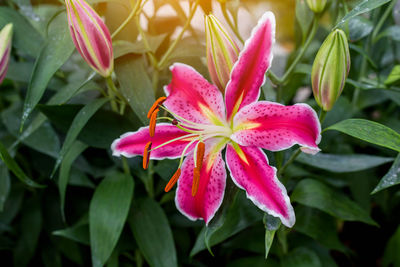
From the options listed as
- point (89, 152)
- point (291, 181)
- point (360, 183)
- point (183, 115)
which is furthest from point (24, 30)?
point (360, 183)

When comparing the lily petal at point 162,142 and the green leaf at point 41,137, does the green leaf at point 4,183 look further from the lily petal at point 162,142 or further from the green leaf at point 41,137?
the lily petal at point 162,142

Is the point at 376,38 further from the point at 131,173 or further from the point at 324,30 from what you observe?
the point at 131,173

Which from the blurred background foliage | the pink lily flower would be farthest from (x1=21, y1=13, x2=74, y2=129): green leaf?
the pink lily flower

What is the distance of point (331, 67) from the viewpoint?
1.26ft

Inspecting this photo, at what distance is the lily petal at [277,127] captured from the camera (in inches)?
14.5

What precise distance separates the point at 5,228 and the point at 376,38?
0.62 m

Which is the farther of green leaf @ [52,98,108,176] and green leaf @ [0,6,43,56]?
green leaf @ [0,6,43,56]

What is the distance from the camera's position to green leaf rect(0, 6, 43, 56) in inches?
24.6

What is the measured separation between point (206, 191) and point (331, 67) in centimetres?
15

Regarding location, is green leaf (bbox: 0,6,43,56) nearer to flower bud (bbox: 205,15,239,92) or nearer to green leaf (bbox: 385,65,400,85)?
flower bud (bbox: 205,15,239,92)

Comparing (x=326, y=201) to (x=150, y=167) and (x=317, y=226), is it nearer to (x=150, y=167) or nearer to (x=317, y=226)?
(x=317, y=226)

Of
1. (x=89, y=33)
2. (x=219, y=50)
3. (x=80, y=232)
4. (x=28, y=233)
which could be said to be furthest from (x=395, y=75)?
(x=28, y=233)

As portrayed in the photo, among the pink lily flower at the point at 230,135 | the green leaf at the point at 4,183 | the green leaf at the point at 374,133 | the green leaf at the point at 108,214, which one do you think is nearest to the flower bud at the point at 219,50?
the pink lily flower at the point at 230,135

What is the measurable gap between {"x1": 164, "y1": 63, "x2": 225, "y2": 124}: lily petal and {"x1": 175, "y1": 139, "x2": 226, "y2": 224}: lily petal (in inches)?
1.4
